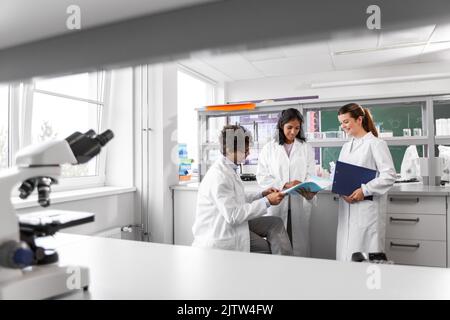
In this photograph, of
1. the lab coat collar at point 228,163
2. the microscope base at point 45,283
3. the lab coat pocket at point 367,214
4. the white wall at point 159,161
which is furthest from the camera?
the white wall at point 159,161

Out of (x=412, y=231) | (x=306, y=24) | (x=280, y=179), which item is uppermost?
(x=306, y=24)

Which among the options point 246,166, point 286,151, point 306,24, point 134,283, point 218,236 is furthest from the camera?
point 246,166

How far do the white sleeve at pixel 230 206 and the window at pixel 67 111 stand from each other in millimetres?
661

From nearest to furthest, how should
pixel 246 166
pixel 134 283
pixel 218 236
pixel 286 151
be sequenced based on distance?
pixel 134 283 → pixel 218 236 → pixel 286 151 → pixel 246 166

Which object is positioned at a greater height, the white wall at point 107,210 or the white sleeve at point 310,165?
the white sleeve at point 310,165

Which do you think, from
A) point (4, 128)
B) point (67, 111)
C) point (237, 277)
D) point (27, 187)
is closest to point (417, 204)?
point (237, 277)

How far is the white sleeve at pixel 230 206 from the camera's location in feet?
4.86

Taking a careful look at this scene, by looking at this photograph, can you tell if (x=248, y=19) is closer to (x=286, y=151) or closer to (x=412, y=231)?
(x=286, y=151)

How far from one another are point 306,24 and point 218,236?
137 cm

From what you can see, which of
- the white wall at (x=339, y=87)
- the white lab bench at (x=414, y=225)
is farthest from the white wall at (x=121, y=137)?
the white wall at (x=339, y=87)

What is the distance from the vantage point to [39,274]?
62 centimetres

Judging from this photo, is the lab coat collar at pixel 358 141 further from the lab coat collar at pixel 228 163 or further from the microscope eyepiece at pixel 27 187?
the microscope eyepiece at pixel 27 187
